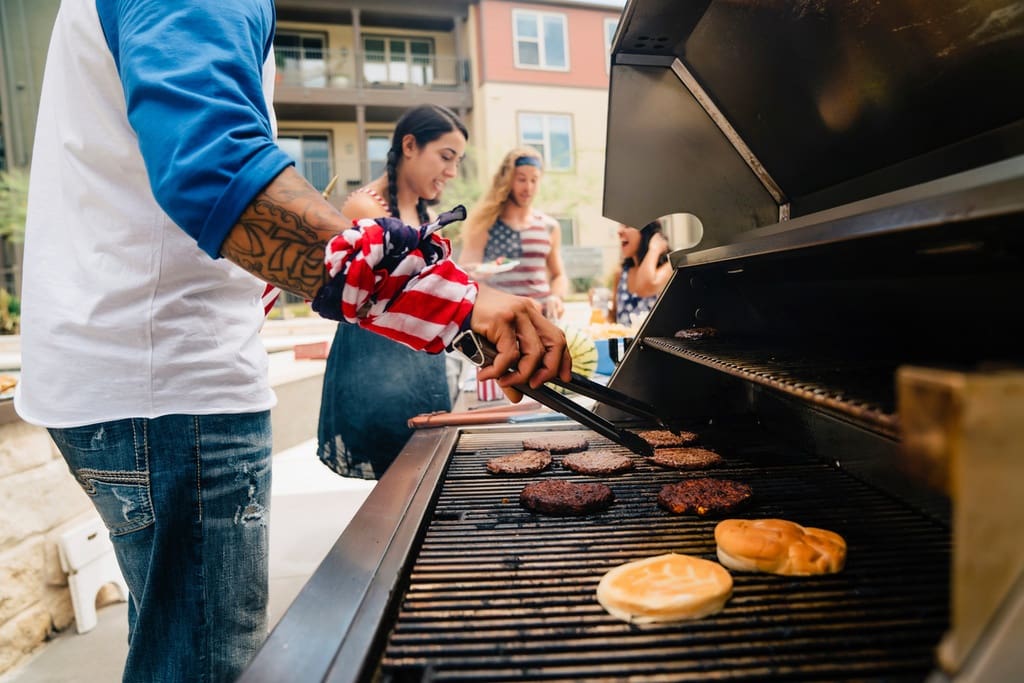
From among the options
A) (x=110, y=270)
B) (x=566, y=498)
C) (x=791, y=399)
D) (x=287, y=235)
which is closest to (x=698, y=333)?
(x=791, y=399)

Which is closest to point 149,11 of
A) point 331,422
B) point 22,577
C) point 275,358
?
point 331,422

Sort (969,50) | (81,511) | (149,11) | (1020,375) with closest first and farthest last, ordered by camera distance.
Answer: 1. (1020,375)
2. (149,11)
3. (969,50)
4. (81,511)

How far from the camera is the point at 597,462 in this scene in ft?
6.38

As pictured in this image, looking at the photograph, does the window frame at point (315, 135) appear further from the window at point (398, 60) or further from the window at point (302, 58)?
the window at point (398, 60)

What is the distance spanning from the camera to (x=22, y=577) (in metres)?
3.06

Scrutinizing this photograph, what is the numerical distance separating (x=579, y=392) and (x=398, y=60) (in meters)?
22.5

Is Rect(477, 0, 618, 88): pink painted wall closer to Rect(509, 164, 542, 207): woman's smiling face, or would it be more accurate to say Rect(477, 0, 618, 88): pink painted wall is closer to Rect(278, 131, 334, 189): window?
Rect(278, 131, 334, 189): window

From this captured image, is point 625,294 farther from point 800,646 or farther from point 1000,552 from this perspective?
point 1000,552

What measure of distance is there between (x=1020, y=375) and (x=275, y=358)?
904 centimetres

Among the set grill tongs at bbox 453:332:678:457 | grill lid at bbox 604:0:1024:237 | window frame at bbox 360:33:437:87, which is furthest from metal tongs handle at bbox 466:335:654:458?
window frame at bbox 360:33:437:87

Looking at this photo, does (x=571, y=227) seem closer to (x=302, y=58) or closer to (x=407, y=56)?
(x=407, y=56)

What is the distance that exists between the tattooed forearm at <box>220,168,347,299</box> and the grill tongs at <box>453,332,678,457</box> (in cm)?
36

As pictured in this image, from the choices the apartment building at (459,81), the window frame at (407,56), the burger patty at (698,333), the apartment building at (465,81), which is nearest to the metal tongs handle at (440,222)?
the burger patty at (698,333)

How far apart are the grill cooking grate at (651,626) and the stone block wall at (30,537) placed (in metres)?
2.69
